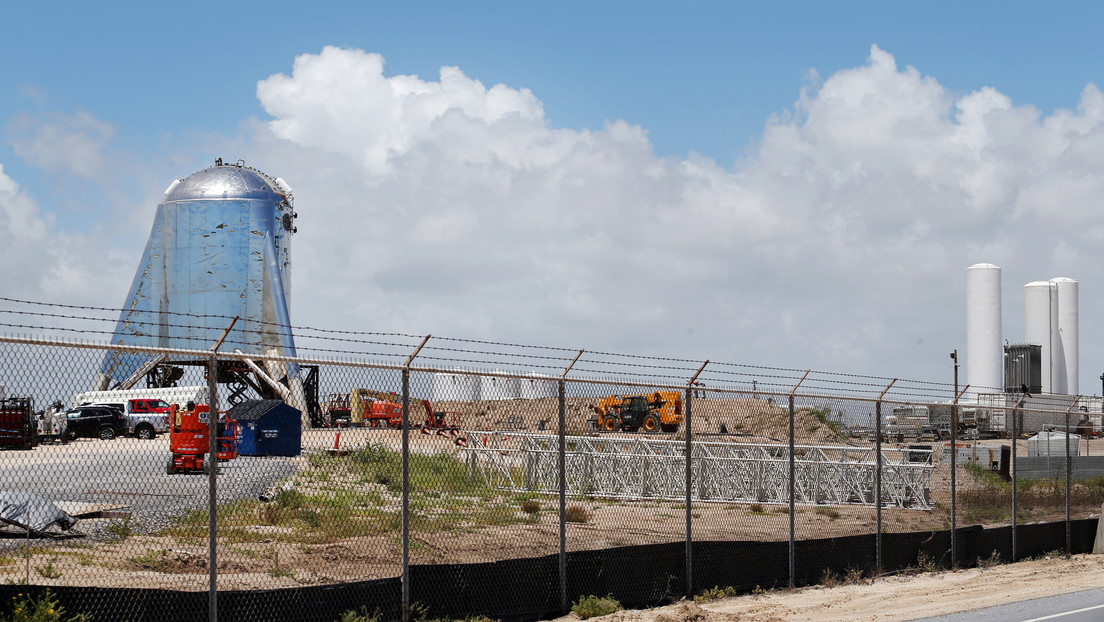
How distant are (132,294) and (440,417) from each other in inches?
1785

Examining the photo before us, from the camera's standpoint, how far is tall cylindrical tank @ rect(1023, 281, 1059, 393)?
81812 mm

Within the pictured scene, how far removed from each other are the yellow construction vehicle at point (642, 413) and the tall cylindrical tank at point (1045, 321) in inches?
1614

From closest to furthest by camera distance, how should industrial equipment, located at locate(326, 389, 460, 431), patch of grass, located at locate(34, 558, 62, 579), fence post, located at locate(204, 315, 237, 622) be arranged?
fence post, located at locate(204, 315, 237, 622) < patch of grass, located at locate(34, 558, 62, 579) < industrial equipment, located at locate(326, 389, 460, 431)

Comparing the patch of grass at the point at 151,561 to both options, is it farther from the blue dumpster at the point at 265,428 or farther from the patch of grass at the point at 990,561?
the patch of grass at the point at 990,561

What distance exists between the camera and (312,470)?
11.8 metres

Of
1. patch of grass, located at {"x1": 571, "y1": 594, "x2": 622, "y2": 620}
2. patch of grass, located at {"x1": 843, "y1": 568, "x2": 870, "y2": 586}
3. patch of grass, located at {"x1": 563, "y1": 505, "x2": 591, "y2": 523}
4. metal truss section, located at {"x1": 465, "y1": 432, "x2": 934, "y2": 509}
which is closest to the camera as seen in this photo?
patch of grass, located at {"x1": 571, "y1": 594, "x2": 622, "y2": 620}

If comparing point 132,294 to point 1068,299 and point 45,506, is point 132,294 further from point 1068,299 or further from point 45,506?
point 1068,299

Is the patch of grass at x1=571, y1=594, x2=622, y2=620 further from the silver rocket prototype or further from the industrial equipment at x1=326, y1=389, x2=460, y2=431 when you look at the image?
the silver rocket prototype

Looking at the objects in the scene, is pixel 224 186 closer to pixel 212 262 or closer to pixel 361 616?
pixel 212 262

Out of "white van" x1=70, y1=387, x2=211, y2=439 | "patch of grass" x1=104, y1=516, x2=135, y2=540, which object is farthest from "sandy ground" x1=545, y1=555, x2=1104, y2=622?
"white van" x1=70, y1=387, x2=211, y2=439

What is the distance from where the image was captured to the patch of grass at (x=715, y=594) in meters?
13.9

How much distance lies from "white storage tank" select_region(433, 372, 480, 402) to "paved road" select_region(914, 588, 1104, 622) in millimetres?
6002

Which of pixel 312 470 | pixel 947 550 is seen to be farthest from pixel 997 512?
pixel 312 470

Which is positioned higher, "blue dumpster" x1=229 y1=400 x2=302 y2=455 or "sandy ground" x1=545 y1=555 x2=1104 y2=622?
"blue dumpster" x1=229 y1=400 x2=302 y2=455
